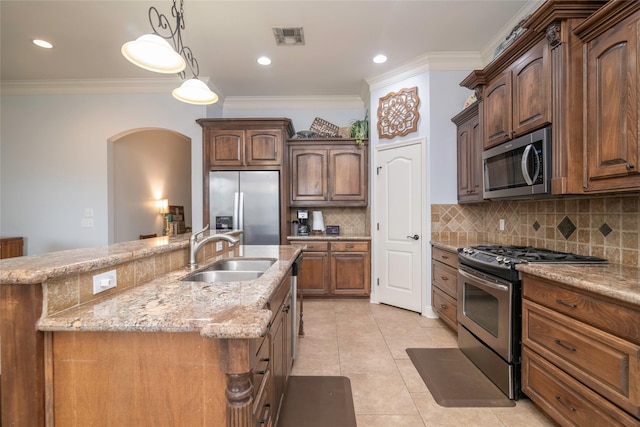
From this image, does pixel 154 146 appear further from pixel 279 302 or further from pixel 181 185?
pixel 279 302

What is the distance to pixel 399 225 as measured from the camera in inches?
139

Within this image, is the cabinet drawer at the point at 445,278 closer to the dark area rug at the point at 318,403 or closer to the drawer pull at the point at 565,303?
the drawer pull at the point at 565,303

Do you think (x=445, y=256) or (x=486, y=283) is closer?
(x=486, y=283)

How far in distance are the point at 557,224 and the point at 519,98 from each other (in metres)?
1.03

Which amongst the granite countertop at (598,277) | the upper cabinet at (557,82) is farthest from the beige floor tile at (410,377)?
the upper cabinet at (557,82)

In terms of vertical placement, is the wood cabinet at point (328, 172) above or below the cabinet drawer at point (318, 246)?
above

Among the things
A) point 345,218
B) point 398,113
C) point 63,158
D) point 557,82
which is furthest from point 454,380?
point 63,158

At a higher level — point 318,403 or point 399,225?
point 399,225

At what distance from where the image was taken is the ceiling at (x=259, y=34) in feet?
8.13

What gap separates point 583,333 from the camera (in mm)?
1372

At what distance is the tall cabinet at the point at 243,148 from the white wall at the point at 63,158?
232 millimetres

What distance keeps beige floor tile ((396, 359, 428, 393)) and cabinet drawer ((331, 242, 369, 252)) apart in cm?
171

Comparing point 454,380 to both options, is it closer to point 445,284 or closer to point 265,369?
point 445,284

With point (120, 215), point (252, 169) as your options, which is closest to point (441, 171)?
Result: point (252, 169)
